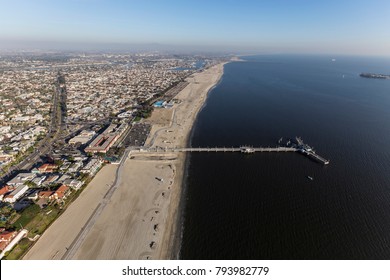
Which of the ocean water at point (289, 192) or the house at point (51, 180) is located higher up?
the house at point (51, 180)

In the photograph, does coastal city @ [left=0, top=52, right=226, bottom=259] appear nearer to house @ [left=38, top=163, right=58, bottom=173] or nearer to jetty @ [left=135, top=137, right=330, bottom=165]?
house @ [left=38, top=163, right=58, bottom=173]

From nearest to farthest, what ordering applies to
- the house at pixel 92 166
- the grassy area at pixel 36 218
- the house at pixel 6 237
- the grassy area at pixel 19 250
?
1. the grassy area at pixel 19 250
2. the house at pixel 6 237
3. the grassy area at pixel 36 218
4. the house at pixel 92 166

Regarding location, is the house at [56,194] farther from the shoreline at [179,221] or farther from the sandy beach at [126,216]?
the shoreline at [179,221]

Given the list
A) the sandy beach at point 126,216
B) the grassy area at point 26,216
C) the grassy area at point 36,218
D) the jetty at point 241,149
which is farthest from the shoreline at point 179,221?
the grassy area at point 26,216

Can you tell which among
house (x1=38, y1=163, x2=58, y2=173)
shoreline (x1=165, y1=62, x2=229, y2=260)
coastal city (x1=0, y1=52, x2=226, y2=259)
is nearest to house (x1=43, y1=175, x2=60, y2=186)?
coastal city (x1=0, y1=52, x2=226, y2=259)

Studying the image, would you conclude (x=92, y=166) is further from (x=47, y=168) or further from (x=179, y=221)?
(x=179, y=221)

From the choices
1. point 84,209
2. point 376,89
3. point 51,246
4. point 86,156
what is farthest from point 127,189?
point 376,89

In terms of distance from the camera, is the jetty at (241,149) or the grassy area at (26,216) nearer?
the grassy area at (26,216)
